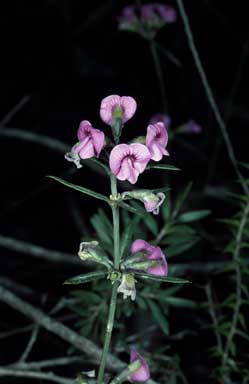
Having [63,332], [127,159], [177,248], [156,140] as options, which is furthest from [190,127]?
[127,159]

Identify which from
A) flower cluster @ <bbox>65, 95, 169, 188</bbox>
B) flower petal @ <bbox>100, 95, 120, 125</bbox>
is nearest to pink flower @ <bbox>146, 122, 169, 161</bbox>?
flower cluster @ <bbox>65, 95, 169, 188</bbox>

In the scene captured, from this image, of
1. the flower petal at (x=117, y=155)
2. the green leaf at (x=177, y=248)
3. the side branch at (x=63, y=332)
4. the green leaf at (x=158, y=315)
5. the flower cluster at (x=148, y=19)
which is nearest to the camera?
the flower petal at (x=117, y=155)

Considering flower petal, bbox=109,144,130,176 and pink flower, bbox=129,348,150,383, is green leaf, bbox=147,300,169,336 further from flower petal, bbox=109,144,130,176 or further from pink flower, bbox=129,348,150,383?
flower petal, bbox=109,144,130,176

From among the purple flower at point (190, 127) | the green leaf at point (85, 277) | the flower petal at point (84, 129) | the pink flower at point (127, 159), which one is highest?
the purple flower at point (190, 127)

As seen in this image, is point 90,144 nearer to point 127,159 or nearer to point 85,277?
point 127,159

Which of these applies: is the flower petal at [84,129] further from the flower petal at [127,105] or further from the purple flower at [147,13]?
the purple flower at [147,13]

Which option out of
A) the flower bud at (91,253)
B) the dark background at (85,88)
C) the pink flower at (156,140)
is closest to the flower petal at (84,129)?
the pink flower at (156,140)
